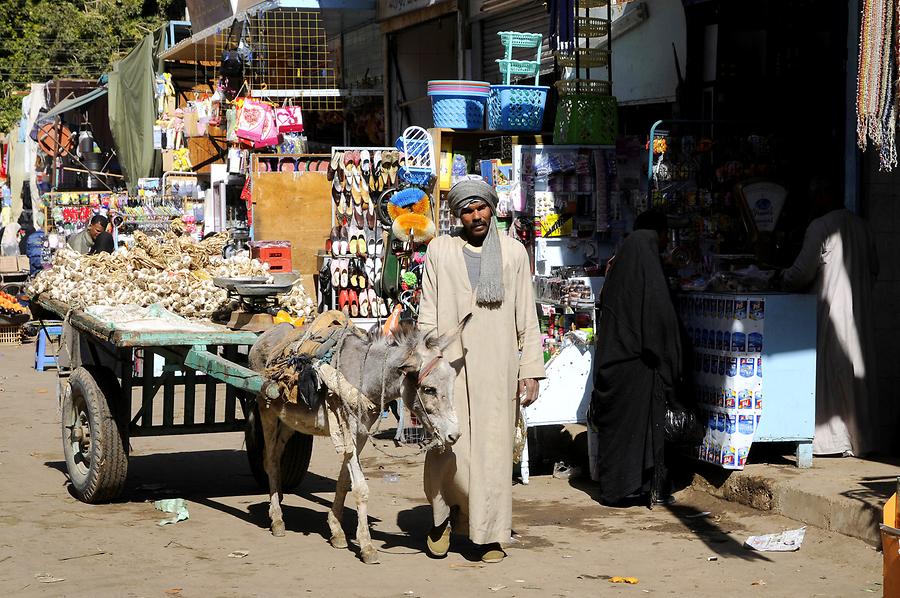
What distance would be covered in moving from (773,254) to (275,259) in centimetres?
652

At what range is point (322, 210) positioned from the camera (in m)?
14.1

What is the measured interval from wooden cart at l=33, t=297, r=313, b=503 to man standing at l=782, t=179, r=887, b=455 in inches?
131

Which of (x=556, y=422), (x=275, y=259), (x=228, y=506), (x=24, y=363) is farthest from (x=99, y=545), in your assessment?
(x=24, y=363)

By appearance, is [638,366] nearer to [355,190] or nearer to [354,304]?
[354,304]

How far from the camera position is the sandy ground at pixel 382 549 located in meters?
5.36

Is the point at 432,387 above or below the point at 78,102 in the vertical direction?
below

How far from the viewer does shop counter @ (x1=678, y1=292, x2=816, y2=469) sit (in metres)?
6.89

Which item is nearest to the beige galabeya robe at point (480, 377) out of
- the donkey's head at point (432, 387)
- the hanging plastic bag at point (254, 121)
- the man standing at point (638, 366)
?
the donkey's head at point (432, 387)

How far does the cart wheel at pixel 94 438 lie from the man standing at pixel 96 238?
228 inches

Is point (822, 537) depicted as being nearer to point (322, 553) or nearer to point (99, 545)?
point (322, 553)

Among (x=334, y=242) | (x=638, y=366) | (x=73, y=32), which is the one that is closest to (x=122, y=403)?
(x=638, y=366)

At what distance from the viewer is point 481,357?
224 inches

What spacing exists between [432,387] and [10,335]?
14682mm

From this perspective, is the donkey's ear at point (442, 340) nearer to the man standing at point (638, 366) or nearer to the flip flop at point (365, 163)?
the man standing at point (638, 366)
